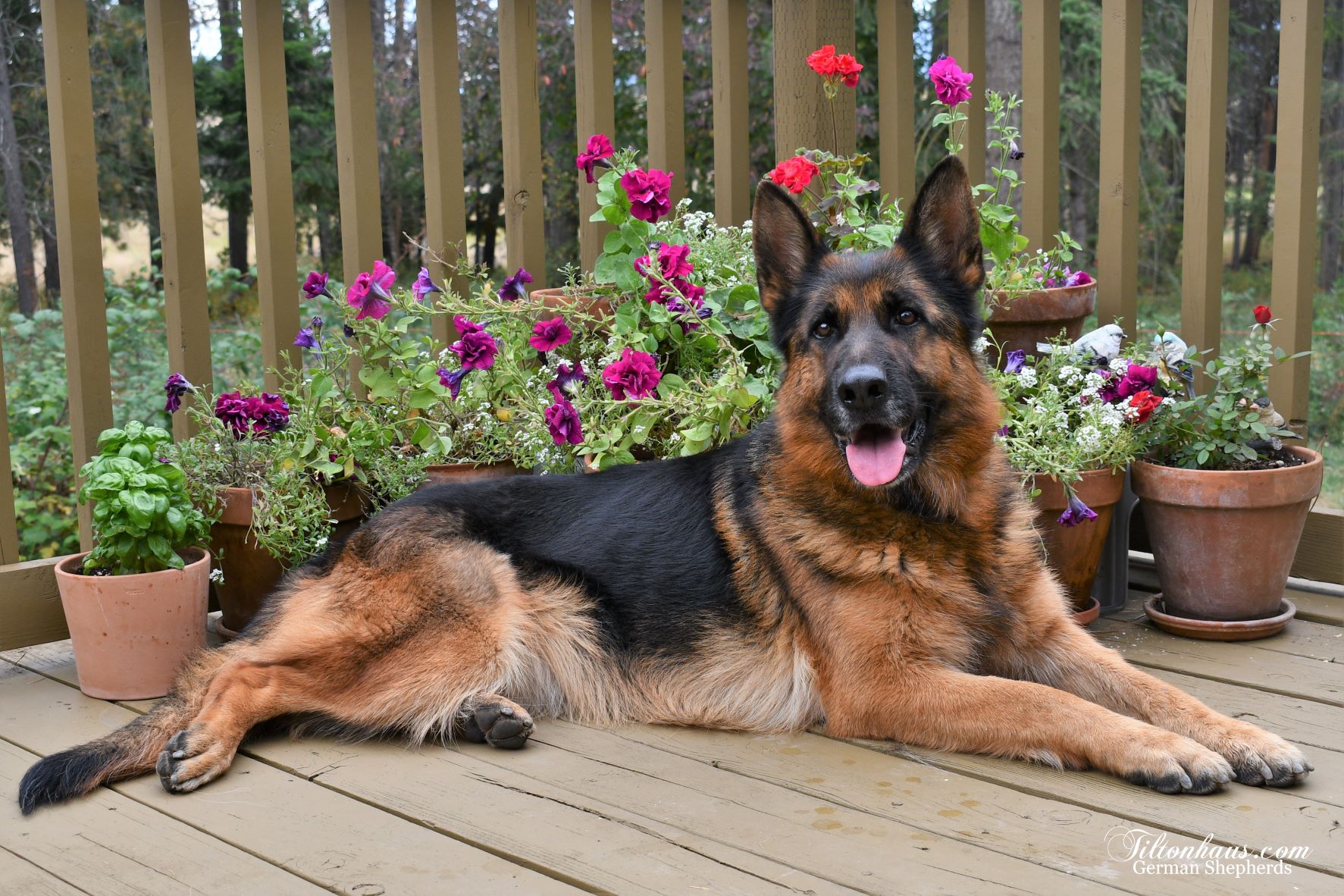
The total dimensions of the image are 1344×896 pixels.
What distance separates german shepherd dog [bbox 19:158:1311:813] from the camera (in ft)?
10.0

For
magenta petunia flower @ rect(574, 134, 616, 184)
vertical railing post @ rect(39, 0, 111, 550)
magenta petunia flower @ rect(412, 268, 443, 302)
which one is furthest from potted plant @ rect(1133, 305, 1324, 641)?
vertical railing post @ rect(39, 0, 111, 550)

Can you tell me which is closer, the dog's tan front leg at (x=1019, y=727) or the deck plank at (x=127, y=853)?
the deck plank at (x=127, y=853)

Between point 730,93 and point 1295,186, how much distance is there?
6.73 feet

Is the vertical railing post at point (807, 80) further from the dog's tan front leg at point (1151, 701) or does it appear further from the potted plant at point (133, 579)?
the potted plant at point (133, 579)

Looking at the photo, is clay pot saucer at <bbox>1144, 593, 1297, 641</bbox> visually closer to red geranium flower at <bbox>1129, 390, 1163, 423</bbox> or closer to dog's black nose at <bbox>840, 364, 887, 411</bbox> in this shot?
red geranium flower at <bbox>1129, 390, 1163, 423</bbox>

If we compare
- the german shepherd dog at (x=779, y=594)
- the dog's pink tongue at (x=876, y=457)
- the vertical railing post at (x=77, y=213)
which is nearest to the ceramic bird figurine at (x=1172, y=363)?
the german shepherd dog at (x=779, y=594)

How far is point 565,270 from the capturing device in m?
4.47

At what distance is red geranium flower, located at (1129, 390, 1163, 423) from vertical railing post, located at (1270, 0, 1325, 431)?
73 cm

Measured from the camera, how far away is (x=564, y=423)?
12.7ft

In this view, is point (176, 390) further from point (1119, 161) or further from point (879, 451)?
point (1119, 161)

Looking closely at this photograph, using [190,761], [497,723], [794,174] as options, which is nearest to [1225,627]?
[794,174]

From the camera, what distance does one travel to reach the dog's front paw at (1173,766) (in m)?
2.71

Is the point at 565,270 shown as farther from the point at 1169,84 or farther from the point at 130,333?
the point at 1169,84

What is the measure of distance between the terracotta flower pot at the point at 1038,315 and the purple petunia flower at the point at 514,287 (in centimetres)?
165
